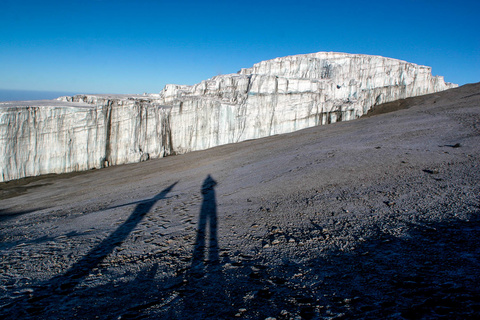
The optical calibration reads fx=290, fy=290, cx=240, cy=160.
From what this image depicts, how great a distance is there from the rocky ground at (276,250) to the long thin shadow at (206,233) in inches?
1.3

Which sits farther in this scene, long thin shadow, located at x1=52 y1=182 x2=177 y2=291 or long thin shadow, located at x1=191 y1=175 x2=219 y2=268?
long thin shadow, located at x1=191 y1=175 x2=219 y2=268

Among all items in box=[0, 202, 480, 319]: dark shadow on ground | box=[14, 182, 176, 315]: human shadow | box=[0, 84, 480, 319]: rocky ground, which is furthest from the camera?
box=[14, 182, 176, 315]: human shadow

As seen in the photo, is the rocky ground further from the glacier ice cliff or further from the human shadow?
the glacier ice cliff

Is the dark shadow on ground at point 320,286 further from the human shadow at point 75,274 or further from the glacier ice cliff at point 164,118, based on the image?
the glacier ice cliff at point 164,118

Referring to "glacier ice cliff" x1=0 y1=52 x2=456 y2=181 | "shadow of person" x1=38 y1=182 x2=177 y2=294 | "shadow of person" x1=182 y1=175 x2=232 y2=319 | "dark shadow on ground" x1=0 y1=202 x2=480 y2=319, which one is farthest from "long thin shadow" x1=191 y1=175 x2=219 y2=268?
"glacier ice cliff" x1=0 y1=52 x2=456 y2=181

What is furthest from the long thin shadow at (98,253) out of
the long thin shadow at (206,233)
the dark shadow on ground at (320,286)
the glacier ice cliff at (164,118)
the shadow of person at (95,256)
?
the glacier ice cliff at (164,118)

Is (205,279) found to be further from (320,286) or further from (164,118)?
(164,118)

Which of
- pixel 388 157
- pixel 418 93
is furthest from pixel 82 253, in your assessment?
pixel 418 93

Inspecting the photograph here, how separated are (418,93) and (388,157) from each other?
35731 millimetres

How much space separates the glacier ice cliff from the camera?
60.7ft

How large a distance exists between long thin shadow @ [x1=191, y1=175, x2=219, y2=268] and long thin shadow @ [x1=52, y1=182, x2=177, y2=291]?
1.38 metres

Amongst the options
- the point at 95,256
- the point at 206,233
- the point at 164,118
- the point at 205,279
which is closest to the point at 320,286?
the point at 205,279

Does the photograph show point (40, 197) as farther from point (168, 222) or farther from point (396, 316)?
point (396, 316)

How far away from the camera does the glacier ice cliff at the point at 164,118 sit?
60.7ft
